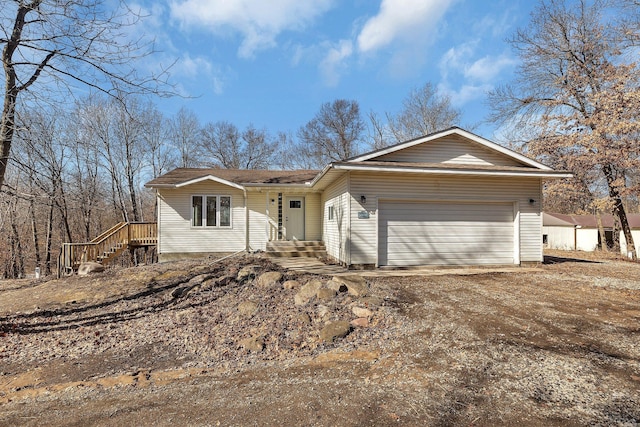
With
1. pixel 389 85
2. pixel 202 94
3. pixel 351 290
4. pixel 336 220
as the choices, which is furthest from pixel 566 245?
pixel 202 94

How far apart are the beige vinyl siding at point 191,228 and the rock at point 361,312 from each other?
8.41m

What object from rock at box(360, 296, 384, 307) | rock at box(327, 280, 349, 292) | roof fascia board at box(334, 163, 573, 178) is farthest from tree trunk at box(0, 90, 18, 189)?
roof fascia board at box(334, 163, 573, 178)

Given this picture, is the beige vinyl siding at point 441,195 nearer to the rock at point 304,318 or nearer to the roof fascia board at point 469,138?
the roof fascia board at point 469,138

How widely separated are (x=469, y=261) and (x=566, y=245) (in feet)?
63.4

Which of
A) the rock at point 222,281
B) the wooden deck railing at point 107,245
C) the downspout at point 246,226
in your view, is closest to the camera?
the rock at point 222,281

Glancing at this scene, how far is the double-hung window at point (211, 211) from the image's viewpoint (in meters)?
12.5

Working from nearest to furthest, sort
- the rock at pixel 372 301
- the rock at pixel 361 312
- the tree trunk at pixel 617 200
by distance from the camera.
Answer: the rock at pixel 361 312 → the rock at pixel 372 301 → the tree trunk at pixel 617 200

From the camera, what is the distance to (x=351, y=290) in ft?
19.1

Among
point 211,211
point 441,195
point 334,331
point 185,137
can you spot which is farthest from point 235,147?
point 334,331

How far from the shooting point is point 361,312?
16.4ft

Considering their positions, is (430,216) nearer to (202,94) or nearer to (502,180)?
(502,180)

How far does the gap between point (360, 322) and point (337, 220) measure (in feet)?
17.1

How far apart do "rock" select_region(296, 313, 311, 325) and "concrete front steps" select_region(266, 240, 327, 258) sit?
6.72m

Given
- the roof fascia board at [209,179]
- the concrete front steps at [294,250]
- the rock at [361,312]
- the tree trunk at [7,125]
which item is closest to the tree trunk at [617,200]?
the concrete front steps at [294,250]
